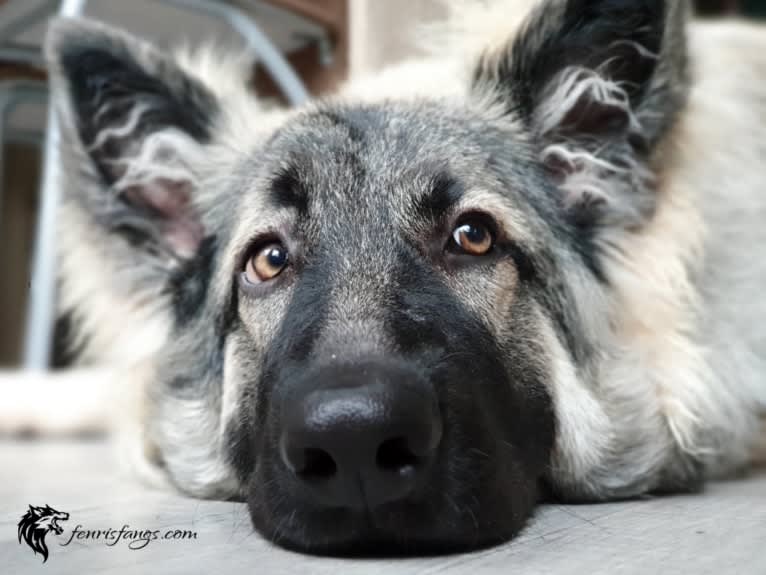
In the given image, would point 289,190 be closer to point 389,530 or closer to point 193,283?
point 193,283

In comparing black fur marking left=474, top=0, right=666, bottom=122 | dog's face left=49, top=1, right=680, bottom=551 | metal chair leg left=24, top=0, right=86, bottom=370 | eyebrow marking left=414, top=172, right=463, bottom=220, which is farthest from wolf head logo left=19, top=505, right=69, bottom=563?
black fur marking left=474, top=0, right=666, bottom=122

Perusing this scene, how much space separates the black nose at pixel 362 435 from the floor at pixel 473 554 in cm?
10

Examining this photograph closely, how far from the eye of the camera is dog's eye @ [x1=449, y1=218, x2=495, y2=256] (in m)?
1.41

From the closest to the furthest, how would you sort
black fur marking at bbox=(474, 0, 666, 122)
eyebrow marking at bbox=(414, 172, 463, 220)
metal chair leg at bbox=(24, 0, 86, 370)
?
1. eyebrow marking at bbox=(414, 172, 463, 220)
2. black fur marking at bbox=(474, 0, 666, 122)
3. metal chair leg at bbox=(24, 0, 86, 370)

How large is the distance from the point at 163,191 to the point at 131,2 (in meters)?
1.38

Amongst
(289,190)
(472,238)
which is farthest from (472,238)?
(289,190)

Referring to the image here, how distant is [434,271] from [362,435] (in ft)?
1.45

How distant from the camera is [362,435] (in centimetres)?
97

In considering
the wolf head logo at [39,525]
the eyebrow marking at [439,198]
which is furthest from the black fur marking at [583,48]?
the wolf head logo at [39,525]

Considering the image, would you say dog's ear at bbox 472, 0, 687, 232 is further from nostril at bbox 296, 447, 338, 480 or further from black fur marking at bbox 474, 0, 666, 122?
nostril at bbox 296, 447, 338, 480

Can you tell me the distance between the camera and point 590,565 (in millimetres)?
973

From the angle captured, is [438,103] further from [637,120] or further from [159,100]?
[159,100]

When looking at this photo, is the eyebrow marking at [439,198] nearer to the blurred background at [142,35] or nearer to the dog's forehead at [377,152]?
the dog's forehead at [377,152]

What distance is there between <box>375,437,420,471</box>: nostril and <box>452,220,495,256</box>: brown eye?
49 cm
